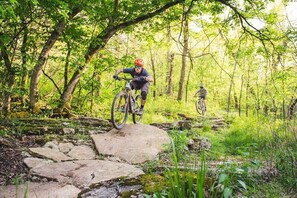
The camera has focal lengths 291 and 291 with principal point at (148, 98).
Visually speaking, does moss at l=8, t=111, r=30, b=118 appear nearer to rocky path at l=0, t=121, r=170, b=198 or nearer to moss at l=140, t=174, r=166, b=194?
rocky path at l=0, t=121, r=170, b=198

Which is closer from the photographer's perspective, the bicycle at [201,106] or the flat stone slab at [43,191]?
the flat stone slab at [43,191]

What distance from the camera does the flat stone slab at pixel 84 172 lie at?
12.3ft

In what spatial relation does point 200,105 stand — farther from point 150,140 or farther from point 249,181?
point 249,181

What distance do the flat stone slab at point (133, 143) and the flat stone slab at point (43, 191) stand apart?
1.64 meters

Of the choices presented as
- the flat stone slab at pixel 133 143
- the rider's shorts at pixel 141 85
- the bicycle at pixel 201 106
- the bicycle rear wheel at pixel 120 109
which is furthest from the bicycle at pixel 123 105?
the bicycle at pixel 201 106

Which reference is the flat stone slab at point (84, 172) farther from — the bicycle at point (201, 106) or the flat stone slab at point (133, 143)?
the bicycle at point (201, 106)

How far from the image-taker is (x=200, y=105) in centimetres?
1697

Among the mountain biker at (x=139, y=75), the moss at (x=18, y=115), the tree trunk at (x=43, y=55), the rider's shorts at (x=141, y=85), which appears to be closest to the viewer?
the mountain biker at (x=139, y=75)

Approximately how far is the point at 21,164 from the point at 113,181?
5.70 ft

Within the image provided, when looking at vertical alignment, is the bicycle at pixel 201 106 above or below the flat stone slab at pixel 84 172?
above

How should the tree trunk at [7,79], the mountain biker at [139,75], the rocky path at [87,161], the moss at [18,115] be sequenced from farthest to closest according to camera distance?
the moss at [18,115] < the mountain biker at [139,75] < the tree trunk at [7,79] < the rocky path at [87,161]

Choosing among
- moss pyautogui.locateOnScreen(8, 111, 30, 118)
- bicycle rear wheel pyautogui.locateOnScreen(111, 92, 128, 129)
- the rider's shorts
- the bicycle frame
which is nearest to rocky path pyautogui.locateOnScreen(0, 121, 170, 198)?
bicycle rear wheel pyautogui.locateOnScreen(111, 92, 128, 129)

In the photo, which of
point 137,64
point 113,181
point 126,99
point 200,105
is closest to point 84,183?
point 113,181

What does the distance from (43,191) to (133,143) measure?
2665mm
